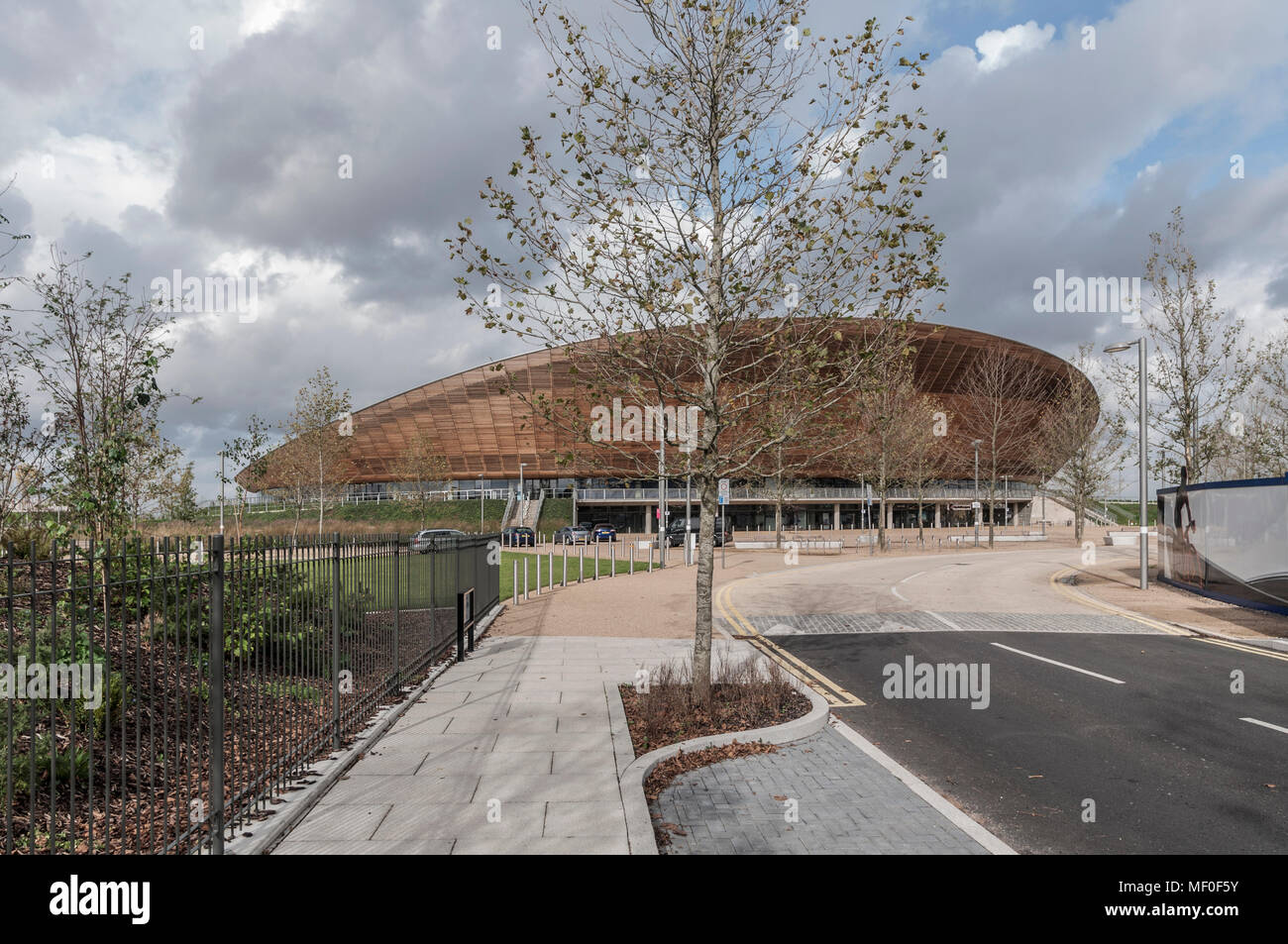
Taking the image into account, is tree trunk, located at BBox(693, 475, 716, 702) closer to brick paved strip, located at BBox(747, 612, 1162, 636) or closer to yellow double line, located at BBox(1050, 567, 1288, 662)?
brick paved strip, located at BBox(747, 612, 1162, 636)

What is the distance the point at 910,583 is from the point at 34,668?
2369 centimetres

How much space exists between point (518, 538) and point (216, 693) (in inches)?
2041

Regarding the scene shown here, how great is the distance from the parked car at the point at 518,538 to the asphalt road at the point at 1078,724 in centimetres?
3904

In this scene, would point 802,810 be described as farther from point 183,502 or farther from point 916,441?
point 916,441

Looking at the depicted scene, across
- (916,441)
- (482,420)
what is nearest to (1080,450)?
(916,441)

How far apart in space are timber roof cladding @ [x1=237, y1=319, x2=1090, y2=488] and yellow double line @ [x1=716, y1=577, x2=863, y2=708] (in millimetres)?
Result: 61357

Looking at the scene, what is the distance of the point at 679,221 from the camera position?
8633 millimetres

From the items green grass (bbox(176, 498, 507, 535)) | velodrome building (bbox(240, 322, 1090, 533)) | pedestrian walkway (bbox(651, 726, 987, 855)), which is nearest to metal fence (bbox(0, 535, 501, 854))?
pedestrian walkway (bbox(651, 726, 987, 855))

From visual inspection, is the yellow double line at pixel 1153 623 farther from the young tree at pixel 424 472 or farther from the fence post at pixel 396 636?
the young tree at pixel 424 472

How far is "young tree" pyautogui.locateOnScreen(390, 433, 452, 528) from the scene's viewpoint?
231 feet

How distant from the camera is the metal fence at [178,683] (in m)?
3.98

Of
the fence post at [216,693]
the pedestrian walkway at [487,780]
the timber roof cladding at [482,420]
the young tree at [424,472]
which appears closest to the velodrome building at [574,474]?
the timber roof cladding at [482,420]

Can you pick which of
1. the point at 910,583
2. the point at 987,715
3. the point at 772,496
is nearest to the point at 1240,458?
the point at 772,496

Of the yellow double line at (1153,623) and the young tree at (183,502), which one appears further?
the young tree at (183,502)
